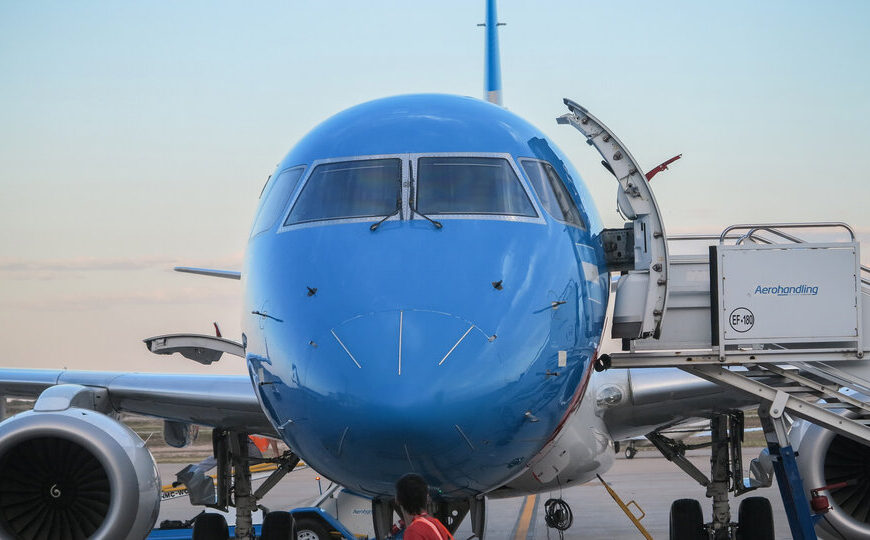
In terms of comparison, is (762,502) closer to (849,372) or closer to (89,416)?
(849,372)

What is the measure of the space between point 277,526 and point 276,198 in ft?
17.7

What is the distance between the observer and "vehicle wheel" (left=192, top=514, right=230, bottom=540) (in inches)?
491

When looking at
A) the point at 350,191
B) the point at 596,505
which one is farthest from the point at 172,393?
the point at 596,505

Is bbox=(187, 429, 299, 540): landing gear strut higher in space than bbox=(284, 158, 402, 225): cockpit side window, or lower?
lower

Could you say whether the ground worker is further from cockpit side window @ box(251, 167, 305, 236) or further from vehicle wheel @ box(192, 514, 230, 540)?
vehicle wheel @ box(192, 514, 230, 540)

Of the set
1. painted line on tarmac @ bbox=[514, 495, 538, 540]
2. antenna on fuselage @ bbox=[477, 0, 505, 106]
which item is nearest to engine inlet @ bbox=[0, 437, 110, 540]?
antenna on fuselage @ bbox=[477, 0, 505, 106]

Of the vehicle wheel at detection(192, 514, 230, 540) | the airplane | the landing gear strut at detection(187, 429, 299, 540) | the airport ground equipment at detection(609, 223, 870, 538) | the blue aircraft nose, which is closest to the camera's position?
the blue aircraft nose

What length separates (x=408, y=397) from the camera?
6051 millimetres

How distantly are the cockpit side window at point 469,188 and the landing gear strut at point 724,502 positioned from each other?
6.01 metres

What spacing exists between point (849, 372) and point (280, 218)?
4.88m

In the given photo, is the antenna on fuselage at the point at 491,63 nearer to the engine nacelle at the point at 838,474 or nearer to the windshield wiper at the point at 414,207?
the engine nacelle at the point at 838,474

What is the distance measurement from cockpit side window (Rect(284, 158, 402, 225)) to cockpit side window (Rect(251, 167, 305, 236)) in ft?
0.66

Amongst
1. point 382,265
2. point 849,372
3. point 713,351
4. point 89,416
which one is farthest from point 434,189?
point 89,416

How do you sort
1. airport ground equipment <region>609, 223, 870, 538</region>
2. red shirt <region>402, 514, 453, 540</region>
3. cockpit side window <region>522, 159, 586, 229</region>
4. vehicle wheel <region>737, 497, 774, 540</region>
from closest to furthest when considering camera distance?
red shirt <region>402, 514, 453, 540</region> → cockpit side window <region>522, 159, 586, 229</region> → airport ground equipment <region>609, 223, 870, 538</region> → vehicle wheel <region>737, 497, 774, 540</region>
